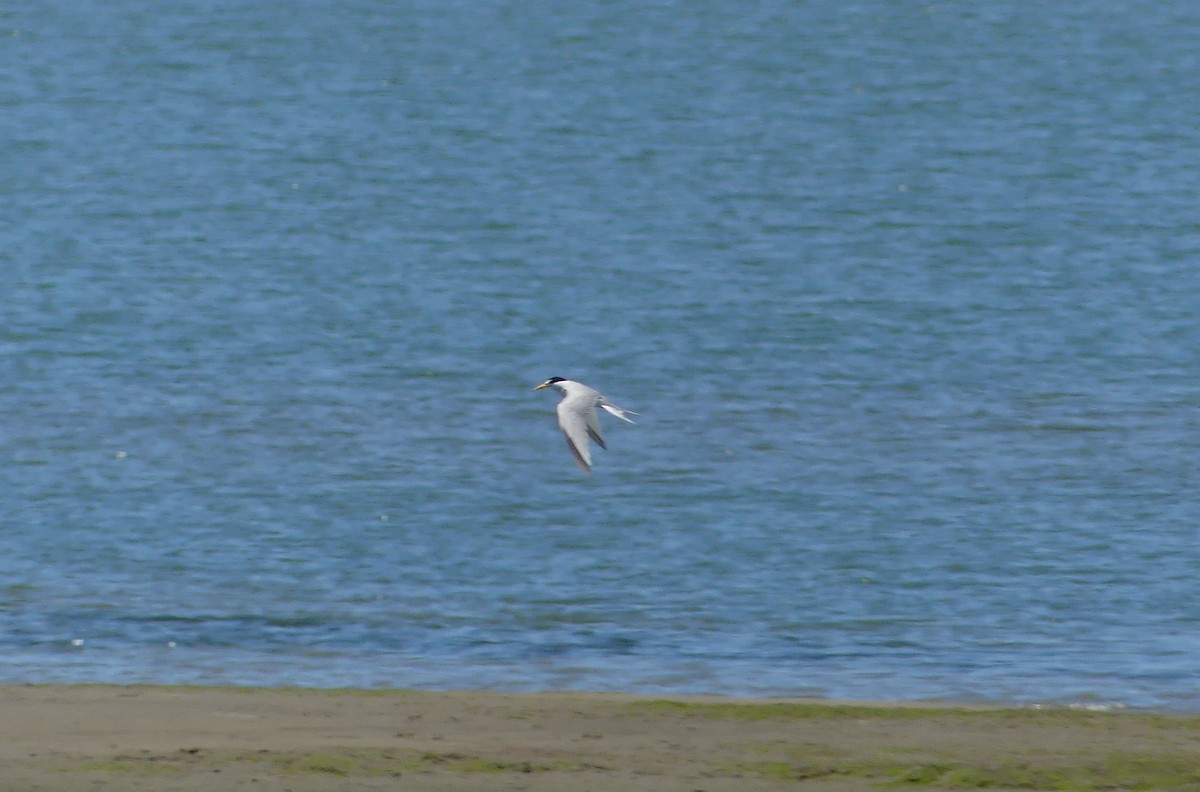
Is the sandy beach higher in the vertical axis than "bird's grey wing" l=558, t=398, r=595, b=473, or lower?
lower

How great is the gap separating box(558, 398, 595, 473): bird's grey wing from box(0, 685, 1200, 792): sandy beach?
1.68 metres

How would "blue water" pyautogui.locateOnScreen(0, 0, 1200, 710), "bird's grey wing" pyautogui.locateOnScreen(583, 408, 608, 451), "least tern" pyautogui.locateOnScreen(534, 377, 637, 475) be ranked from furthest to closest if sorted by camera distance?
"blue water" pyautogui.locateOnScreen(0, 0, 1200, 710)
"bird's grey wing" pyautogui.locateOnScreen(583, 408, 608, 451)
"least tern" pyautogui.locateOnScreen(534, 377, 637, 475)

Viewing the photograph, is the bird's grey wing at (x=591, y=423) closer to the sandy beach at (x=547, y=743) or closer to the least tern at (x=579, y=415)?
the least tern at (x=579, y=415)

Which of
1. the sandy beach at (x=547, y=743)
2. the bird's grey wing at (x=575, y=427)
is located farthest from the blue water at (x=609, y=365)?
the bird's grey wing at (x=575, y=427)

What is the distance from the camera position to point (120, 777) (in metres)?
9.72

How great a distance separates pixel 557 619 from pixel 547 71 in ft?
82.7

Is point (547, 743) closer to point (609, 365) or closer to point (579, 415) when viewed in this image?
point (579, 415)

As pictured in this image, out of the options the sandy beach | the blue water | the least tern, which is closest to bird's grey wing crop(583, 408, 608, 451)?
the least tern

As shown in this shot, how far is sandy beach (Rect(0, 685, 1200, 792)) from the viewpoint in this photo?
980cm

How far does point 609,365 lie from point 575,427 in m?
7.96

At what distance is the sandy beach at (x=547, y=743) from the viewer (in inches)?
386

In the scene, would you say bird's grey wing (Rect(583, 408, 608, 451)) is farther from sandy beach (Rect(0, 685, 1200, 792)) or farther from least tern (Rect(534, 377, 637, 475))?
sandy beach (Rect(0, 685, 1200, 792))

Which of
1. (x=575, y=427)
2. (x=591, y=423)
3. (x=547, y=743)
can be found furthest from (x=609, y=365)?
(x=547, y=743)

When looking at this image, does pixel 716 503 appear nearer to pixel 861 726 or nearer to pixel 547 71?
pixel 861 726
